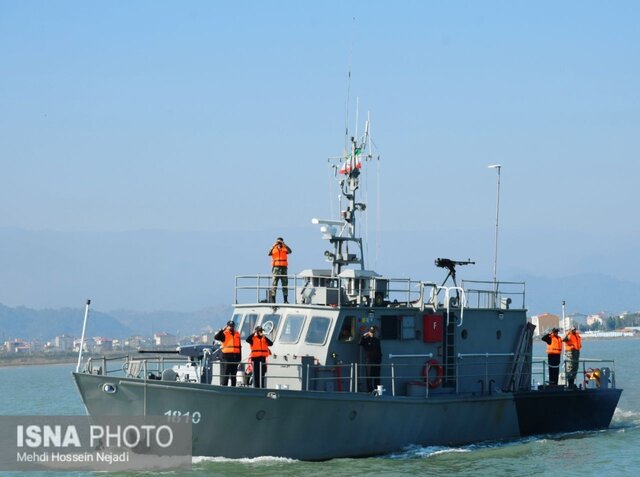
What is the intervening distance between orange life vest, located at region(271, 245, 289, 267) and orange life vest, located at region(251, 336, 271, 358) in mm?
3242

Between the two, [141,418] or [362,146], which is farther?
[362,146]

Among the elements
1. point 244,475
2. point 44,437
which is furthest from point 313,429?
point 44,437

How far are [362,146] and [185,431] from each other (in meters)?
8.40

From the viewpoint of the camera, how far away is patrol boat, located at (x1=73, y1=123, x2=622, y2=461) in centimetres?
2277

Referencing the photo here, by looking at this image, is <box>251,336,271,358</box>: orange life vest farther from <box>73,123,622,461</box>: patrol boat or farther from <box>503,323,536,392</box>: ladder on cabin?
<box>503,323,536,392</box>: ladder on cabin

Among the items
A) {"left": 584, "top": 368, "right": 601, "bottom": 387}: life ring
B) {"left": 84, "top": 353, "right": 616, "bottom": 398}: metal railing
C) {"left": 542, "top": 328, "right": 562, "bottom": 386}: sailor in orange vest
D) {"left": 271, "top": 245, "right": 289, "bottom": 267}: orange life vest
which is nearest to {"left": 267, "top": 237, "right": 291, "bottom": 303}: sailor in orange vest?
{"left": 271, "top": 245, "right": 289, "bottom": 267}: orange life vest

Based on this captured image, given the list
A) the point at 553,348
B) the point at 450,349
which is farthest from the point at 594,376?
the point at 450,349

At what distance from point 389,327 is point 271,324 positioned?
259cm

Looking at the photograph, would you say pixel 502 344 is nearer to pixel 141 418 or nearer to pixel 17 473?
pixel 141 418

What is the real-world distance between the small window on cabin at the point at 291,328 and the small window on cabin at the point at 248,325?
2.70ft

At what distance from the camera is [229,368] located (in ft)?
78.7

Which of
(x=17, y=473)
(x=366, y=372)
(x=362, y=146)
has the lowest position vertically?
(x=17, y=473)

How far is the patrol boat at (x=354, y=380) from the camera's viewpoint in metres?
22.8

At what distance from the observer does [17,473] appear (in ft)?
82.1
